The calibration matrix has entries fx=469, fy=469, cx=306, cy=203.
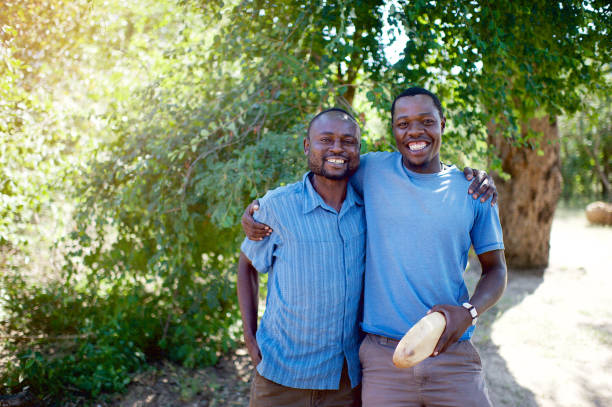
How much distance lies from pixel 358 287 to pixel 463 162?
2142mm

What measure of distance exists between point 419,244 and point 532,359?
362 centimetres

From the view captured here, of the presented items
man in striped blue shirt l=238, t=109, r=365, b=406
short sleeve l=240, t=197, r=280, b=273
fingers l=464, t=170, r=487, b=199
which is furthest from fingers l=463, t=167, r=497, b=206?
short sleeve l=240, t=197, r=280, b=273

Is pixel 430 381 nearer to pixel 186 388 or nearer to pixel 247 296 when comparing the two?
pixel 247 296

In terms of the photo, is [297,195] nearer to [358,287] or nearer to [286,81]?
[358,287]

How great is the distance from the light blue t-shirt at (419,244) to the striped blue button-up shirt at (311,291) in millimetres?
106

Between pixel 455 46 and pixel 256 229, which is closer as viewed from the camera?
pixel 256 229

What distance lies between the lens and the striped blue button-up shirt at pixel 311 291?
224 cm

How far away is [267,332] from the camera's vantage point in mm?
2383

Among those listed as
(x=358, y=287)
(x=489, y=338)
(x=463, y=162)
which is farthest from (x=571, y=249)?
(x=358, y=287)

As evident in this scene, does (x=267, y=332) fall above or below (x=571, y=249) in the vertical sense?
above

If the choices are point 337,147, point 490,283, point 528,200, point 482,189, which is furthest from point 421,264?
point 528,200

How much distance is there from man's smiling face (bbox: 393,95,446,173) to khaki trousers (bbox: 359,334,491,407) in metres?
0.87

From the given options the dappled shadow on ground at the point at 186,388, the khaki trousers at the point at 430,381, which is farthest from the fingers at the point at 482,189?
the dappled shadow on ground at the point at 186,388

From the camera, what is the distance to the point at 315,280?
2234mm
